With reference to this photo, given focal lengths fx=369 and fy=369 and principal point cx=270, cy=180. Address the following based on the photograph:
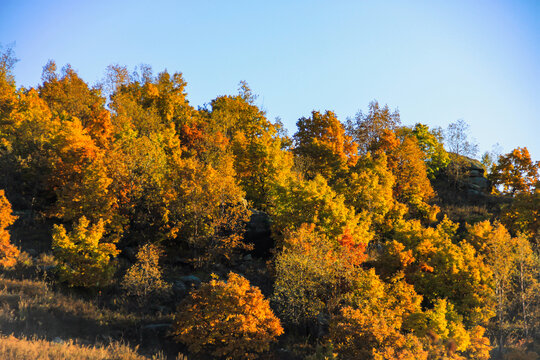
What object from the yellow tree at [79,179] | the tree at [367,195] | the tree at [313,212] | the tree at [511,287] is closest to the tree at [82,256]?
the yellow tree at [79,179]

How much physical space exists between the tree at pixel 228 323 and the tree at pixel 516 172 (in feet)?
215

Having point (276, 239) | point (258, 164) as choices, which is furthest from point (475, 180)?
point (276, 239)

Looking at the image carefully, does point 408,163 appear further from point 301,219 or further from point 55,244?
point 55,244

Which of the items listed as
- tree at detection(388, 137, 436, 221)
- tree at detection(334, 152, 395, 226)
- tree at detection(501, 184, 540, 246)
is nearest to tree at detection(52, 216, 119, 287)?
tree at detection(334, 152, 395, 226)

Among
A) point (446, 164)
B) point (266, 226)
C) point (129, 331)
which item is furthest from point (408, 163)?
point (129, 331)

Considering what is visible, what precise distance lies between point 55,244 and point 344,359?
2327 cm

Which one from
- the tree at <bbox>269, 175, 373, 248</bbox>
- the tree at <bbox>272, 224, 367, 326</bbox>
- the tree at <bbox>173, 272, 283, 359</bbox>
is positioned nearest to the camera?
the tree at <bbox>173, 272, 283, 359</bbox>

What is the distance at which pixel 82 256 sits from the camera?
3005 cm

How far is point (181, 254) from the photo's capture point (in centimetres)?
3953

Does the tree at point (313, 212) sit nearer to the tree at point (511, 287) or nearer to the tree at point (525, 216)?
the tree at point (511, 287)

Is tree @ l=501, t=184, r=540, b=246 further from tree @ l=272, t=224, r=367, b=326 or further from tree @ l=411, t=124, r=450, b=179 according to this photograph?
tree @ l=272, t=224, r=367, b=326

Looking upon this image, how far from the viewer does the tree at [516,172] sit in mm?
70750

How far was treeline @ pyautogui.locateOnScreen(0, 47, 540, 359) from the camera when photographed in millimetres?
26469

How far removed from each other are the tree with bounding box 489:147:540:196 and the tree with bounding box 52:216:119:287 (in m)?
72.9
